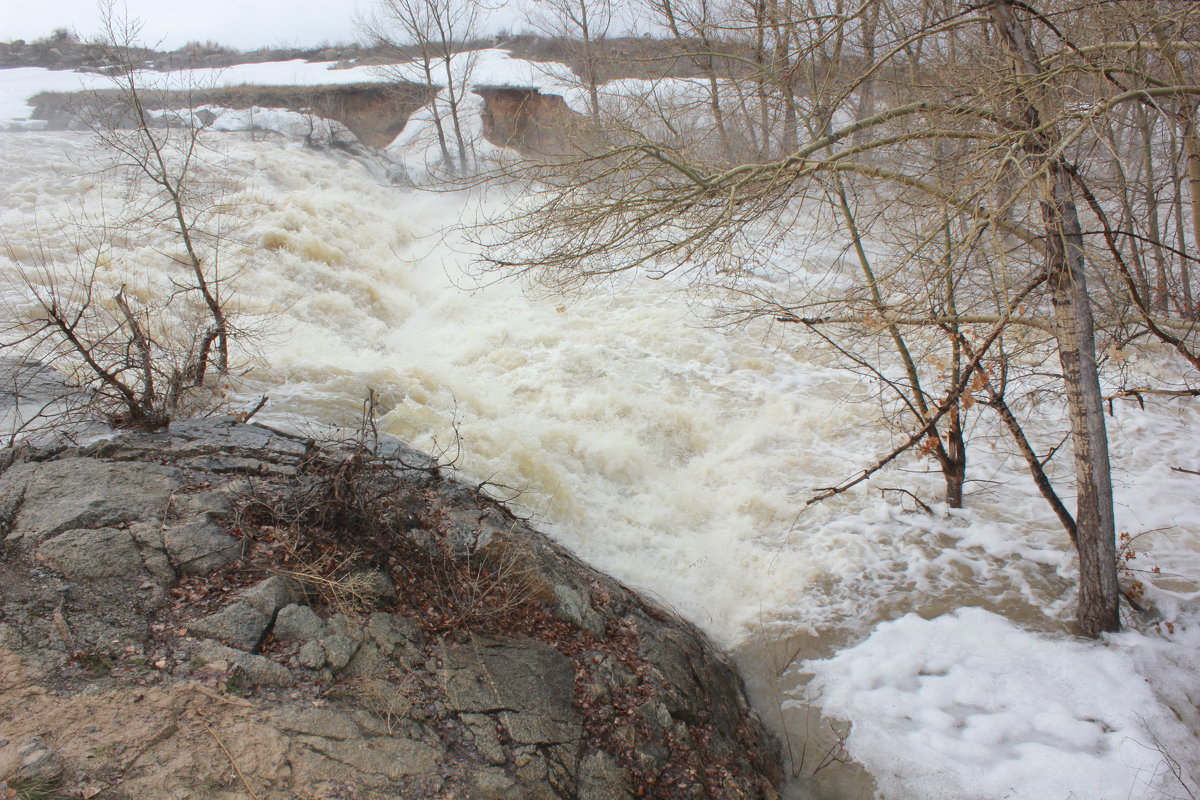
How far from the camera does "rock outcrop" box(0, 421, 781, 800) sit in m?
2.56

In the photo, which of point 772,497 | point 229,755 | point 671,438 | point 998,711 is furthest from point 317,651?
point 671,438

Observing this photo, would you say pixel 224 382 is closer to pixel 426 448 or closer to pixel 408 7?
pixel 426 448

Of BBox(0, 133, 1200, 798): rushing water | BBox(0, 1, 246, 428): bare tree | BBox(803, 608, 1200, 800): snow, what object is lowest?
BBox(803, 608, 1200, 800): snow

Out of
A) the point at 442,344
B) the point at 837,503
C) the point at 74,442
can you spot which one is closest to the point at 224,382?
the point at 74,442

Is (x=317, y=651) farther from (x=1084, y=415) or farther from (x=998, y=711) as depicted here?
(x=1084, y=415)

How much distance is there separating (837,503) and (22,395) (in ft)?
25.0

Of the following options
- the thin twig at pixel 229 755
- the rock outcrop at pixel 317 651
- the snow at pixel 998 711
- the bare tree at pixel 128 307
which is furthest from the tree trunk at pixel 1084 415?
the bare tree at pixel 128 307

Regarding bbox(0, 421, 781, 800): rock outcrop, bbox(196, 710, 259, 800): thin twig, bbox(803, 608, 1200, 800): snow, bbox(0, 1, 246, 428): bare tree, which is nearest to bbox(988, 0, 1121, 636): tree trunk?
bbox(803, 608, 1200, 800): snow

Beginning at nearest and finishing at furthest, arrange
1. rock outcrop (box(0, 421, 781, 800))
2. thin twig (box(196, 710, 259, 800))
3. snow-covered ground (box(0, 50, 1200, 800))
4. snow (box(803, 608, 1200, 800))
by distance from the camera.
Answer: thin twig (box(196, 710, 259, 800)), rock outcrop (box(0, 421, 781, 800)), snow (box(803, 608, 1200, 800)), snow-covered ground (box(0, 50, 1200, 800))

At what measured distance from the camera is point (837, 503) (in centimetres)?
669

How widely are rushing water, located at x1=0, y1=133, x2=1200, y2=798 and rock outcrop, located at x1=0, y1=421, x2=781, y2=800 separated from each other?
0.95m

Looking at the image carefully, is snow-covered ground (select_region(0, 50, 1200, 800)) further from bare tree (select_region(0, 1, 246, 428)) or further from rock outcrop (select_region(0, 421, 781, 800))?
rock outcrop (select_region(0, 421, 781, 800))

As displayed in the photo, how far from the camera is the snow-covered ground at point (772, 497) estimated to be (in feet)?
13.8

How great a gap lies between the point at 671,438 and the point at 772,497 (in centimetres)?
152
